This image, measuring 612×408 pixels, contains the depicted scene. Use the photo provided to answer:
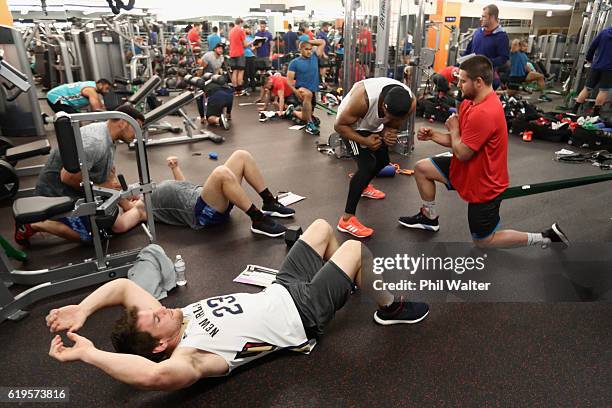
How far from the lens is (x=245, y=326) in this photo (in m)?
1.62

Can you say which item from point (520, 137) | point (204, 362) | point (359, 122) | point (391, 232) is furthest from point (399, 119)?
point (520, 137)

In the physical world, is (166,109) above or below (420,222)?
above

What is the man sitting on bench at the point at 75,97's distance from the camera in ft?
16.6

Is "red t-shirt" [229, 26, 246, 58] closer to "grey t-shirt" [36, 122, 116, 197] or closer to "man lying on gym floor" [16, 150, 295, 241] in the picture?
"man lying on gym floor" [16, 150, 295, 241]

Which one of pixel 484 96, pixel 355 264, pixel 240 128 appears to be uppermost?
pixel 484 96

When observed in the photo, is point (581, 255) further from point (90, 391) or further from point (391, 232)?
point (90, 391)

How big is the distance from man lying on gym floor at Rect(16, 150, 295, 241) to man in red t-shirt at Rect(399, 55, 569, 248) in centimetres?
123

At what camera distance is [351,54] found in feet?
16.1

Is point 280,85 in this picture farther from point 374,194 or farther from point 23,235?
point 23,235

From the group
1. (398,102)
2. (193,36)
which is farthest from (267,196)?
(193,36)

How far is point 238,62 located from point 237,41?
48cm

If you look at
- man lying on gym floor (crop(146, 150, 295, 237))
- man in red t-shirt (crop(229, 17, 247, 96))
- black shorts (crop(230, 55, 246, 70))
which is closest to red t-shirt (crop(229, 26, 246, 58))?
man in red t-shirt (crop(229, 17, 247, 96))

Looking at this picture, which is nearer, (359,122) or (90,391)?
(90,391)

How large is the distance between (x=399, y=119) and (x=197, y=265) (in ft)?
5.10
